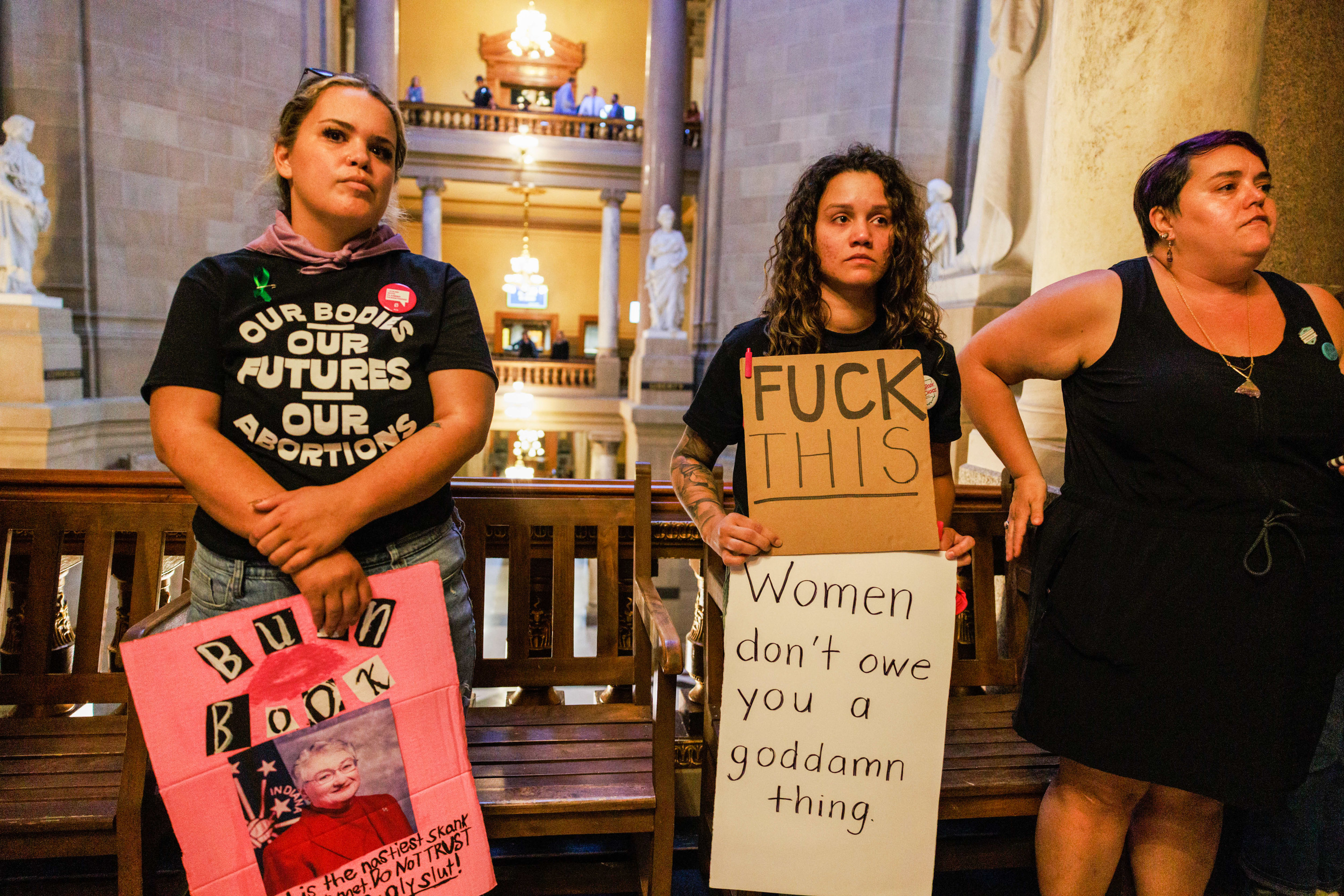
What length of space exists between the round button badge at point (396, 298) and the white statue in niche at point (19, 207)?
25.1 ft

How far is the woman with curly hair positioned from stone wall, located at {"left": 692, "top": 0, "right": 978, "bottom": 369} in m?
8.13

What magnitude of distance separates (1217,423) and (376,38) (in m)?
13.4

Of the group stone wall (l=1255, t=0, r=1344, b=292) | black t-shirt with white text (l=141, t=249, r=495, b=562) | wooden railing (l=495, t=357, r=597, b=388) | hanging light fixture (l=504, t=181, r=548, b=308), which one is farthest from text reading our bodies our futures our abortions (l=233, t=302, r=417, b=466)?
hanging light fixture (l=504, t=181, r=548, b=308)

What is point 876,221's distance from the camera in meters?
1.58

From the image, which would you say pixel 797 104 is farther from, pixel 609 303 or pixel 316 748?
pixel 316 748

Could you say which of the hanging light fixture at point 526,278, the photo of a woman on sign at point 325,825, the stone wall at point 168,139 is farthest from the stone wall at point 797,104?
the photo of a woman on sign at point 325,825

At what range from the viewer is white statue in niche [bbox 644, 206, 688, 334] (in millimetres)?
11680

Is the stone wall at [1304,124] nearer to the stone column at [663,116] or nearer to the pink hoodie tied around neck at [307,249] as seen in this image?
the pink hoodie tied around neck at [307,249]

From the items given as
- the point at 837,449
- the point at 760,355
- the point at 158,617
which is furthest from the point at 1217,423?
the point at 158,617

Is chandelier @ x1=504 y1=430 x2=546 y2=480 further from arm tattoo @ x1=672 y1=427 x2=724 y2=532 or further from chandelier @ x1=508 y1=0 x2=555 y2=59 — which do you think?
arm tattoo @ x1=672 y1=427 x2=724 y2=532

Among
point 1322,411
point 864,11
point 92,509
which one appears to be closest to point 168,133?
point 864,11

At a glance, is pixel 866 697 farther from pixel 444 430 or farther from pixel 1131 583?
pixel 444 430

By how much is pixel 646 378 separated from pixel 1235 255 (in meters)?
10.8

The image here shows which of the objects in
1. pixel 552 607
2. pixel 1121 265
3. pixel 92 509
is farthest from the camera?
pixel 552 607
